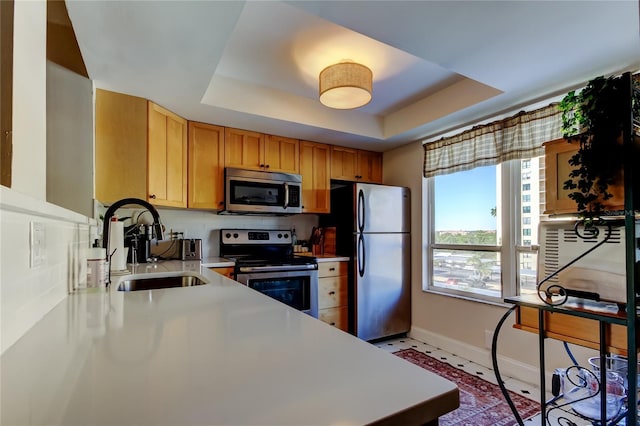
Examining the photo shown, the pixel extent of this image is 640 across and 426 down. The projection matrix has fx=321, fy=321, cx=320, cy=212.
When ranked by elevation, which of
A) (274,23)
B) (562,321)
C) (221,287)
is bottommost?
(562,321)

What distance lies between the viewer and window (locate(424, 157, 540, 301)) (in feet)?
8.50

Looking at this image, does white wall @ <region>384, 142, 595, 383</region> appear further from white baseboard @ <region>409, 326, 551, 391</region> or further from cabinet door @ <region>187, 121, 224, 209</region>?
cabinet door @ <region>187, 121, 224, 209</region>

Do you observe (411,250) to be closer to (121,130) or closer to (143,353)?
(121,130)

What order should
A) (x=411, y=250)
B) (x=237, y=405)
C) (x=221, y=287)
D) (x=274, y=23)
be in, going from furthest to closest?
(x=411, y=250) → (x=274, y=23) → (x=221, y=287) → (x=237, y=405)

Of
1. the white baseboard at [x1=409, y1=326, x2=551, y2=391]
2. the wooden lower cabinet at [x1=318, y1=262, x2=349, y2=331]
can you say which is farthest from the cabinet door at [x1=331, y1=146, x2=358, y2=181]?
the white baseboard at [x1=409, y1=326, x2=551, y2=391]

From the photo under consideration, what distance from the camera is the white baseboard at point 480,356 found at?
2393 millimetres

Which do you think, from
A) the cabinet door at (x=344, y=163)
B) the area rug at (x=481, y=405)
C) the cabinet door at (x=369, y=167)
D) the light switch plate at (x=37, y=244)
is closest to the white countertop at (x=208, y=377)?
the light switch plate at (x=37, y=244)

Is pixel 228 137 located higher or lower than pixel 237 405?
higher

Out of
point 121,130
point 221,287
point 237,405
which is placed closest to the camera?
point 237,405

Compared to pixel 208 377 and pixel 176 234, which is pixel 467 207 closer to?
pixel 176 234

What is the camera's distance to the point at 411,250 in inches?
137

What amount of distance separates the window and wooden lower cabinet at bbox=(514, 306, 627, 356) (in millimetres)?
1141

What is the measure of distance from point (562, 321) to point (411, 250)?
→ 202 centimetres

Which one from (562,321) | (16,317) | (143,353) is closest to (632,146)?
(562,321)
